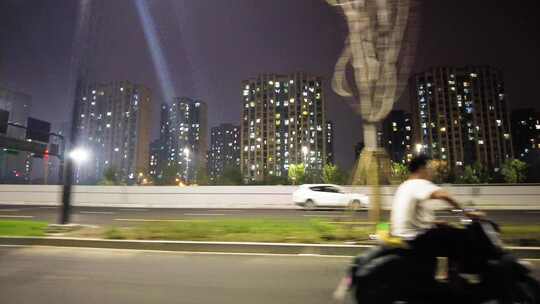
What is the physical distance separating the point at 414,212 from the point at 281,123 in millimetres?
127261

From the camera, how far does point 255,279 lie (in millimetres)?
5594

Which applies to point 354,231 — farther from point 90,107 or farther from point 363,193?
point 90,107

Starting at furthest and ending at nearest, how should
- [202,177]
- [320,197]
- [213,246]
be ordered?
1. [202,177]
2. [320,197]
3. [213,246]

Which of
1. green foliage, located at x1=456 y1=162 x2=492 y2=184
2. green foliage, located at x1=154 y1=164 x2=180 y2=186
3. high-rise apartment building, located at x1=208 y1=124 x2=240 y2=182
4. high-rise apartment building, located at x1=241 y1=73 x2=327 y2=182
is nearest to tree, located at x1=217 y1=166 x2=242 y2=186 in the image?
green foliage, located at x1=154 y1=164 x2=180 y2=186

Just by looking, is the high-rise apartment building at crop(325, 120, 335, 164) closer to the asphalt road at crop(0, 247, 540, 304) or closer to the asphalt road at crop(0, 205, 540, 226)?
the asphalt road at crop(0, 205, 540, 226)

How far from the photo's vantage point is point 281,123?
13025 centimetres

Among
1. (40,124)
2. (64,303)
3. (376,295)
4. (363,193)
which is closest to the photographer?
(376,295)

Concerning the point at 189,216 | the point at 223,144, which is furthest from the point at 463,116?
the point at 189,216

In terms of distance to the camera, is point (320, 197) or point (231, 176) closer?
point (320, 197)

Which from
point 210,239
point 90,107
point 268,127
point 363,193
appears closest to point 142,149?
point 90,107

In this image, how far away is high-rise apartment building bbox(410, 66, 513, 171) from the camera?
11394 cm

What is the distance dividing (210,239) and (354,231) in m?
3.49

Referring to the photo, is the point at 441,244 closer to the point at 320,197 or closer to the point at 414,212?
the point at 414,212

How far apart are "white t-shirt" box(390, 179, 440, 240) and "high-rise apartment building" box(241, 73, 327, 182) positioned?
122328 millimetres
